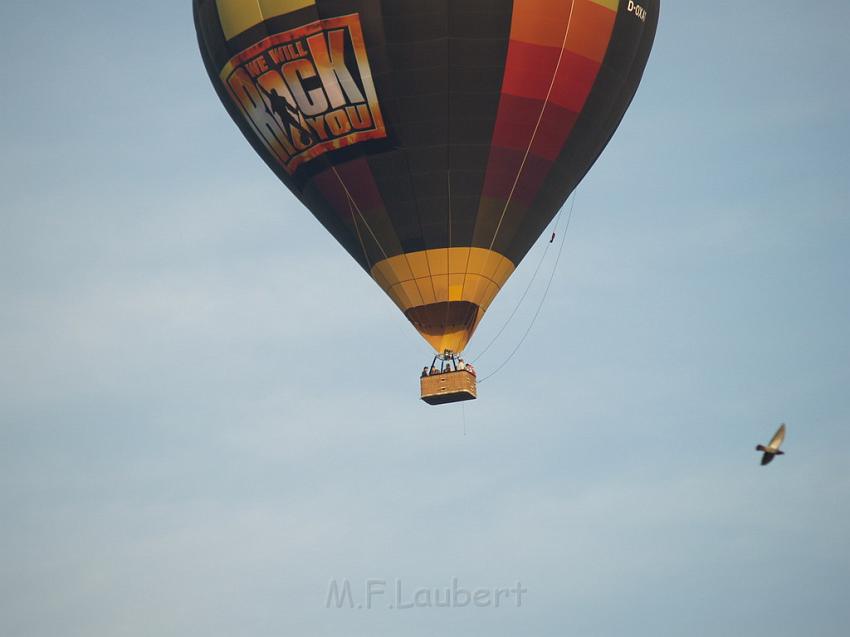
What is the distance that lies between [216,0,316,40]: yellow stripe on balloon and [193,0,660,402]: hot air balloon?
4 cm

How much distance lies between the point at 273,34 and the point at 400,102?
300 centimetres

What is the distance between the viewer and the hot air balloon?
1321 inches

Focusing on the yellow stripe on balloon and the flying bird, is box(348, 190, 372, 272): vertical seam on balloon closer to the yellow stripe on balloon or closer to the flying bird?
the yellow stripe on balloon

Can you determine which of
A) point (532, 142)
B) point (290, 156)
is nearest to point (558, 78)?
point (532, 142)

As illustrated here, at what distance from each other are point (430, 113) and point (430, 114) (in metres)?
0.02

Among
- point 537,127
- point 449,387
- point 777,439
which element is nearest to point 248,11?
point 537,127

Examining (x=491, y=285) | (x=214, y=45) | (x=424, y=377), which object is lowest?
(x=424, y=377)

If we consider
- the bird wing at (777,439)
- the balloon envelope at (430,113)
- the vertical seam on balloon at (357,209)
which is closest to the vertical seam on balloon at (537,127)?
the balloon envelope at (430,113)

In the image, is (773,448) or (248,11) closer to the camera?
(773,448)

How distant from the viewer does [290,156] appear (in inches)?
1398

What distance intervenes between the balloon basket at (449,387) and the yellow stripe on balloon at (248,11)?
8.09 meters

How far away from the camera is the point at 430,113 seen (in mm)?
34094

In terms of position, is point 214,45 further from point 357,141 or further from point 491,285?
point 491,285

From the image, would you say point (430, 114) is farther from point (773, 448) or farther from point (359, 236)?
point (773, 448)
